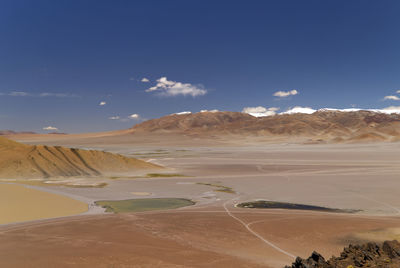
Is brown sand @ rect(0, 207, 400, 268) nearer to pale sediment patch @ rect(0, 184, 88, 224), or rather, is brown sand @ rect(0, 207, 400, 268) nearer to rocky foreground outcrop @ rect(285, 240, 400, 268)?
pale sediment patch @ rect(0, 184, 88, 224)

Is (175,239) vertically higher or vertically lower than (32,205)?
lower

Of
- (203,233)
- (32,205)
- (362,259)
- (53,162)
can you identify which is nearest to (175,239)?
(203,233)

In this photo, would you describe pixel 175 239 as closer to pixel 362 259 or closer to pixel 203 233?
pixel 203 233

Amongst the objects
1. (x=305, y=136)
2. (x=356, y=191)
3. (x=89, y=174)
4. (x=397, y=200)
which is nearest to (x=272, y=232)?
(x=397, y=200)

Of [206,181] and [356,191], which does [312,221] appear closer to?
[356,191]

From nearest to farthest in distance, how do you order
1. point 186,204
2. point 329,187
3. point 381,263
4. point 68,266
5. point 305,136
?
point 381,263 < point 68,266 < point 186,204 < point 329,187 < point 305,136

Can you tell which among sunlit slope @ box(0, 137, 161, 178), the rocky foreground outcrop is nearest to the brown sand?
the rocky foreground outcrop
